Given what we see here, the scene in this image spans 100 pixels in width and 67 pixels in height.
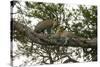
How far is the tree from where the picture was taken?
2264 mm

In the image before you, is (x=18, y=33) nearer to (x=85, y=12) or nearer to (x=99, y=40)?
(x=85, y=12)

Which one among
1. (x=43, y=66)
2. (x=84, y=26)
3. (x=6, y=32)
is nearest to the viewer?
(x=6, y=32)

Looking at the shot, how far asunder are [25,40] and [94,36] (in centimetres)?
97

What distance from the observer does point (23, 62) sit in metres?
2.26

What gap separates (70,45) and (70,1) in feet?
1.90

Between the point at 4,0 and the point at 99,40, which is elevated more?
the point at 4,0

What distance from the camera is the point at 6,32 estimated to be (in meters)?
2.19

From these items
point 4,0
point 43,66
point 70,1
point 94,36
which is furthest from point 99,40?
point 4,0

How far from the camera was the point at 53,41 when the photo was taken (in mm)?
2402

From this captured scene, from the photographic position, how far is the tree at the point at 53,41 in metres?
2.26

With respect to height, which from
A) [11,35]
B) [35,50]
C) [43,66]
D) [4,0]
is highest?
[4,0]

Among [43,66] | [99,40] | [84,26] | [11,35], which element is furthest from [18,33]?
[99,40]

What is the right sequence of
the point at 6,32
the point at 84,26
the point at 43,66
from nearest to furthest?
the point at 6,32, the point at 43,66, the point at 84,26

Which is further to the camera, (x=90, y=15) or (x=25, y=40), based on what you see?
(x=90, y=15)
